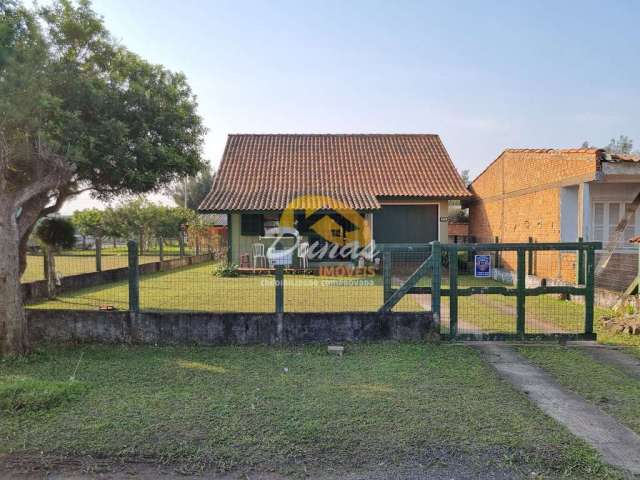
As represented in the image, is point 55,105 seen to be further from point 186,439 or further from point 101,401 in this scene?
point 186,439

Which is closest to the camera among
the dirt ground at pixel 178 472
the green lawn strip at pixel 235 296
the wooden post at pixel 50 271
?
the dirt ground at pixel 178 472

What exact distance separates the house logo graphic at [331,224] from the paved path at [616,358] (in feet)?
33.0

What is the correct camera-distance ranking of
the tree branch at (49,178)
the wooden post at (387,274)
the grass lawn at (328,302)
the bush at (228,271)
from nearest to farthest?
the tree branch at (49,178) → the wooden post at (387,274) → the grass lawn at (328,302) → the bush at (228,271)

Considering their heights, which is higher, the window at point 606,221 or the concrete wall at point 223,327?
the window at point 606,221

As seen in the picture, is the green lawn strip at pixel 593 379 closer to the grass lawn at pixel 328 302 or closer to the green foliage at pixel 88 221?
the grass lawn at pixel 328 302

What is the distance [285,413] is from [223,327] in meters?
2.49

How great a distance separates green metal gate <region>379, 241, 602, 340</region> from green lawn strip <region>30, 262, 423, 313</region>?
123 centimetres

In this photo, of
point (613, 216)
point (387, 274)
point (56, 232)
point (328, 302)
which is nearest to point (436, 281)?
point (387, 274)

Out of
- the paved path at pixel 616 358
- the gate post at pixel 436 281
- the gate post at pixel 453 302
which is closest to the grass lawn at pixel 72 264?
the gate post at pixel 436 281

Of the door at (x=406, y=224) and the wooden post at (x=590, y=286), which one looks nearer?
the wooden post at (x=590, y=286)

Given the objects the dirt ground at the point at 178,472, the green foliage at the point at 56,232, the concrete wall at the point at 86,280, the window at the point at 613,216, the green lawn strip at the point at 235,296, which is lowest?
the dirt ground at the point at 178,472

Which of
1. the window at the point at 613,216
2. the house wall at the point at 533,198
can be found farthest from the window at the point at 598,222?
the house wall at the point at 533,198

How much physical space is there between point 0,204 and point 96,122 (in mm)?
3460

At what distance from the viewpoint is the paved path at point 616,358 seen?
513cm
